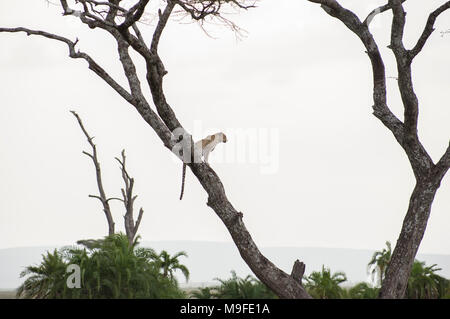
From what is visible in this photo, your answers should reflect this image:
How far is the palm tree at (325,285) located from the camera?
1912cm

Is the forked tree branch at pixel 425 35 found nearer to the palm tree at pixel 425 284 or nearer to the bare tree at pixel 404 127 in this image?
the bare tree at pixel 404 127

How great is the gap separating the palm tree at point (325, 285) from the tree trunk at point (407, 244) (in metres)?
6.25

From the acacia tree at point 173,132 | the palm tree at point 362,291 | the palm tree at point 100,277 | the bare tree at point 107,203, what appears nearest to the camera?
the acacia tree at point 173,132

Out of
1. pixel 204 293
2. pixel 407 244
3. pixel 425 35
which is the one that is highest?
pixel 425 35

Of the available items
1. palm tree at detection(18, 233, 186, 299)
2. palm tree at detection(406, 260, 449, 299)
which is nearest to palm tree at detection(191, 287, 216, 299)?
palm tree at detection(18, 233, 186, 299)

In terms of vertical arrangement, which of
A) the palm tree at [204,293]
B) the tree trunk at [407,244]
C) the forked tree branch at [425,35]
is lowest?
the palm tree at [204,293]

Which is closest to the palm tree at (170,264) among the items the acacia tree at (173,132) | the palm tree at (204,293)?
the palm tree at (204,293)

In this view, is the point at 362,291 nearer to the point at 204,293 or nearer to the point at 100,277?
the point at 204,293

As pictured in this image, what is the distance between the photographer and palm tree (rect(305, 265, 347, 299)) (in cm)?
1912

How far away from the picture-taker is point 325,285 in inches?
757

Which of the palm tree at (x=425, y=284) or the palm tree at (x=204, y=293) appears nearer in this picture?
the palm tree at (x=204, y=293)

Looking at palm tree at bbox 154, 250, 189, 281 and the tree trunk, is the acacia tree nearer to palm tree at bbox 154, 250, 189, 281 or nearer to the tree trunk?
the tree trunk

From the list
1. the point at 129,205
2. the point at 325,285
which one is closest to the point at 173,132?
the point at 325,285

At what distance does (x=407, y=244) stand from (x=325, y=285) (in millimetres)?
6862
